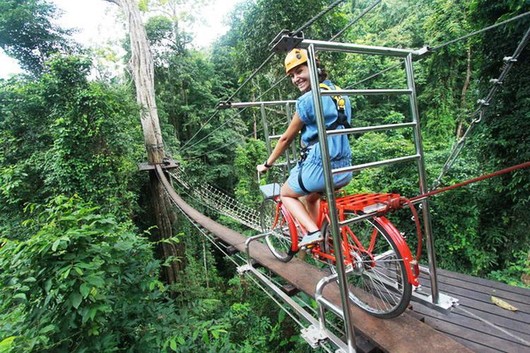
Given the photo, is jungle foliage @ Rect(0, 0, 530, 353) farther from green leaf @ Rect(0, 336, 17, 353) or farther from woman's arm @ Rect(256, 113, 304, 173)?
woman's arm @ Rect(256, 113, 304, 173)

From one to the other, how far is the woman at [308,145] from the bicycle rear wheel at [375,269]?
0.15 meters

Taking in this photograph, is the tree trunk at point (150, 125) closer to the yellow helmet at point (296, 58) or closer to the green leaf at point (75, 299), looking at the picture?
the green leaf at point (75, 299)

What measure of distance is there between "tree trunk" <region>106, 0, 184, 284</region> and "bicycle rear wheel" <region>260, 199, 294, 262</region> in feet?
10.9

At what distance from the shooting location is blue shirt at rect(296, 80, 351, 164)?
1.03 meters

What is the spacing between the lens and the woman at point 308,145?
1.04 m

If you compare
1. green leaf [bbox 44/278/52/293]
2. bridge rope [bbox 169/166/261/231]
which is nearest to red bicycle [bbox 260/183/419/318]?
green leaf [bbox 44/278/52/293]

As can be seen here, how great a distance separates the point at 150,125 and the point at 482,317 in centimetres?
549

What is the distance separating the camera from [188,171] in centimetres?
725

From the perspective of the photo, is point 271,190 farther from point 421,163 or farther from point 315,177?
point 421,163

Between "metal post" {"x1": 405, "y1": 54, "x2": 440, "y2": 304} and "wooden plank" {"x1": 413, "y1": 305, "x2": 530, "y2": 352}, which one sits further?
"wooden plank" {"x1": 413, "y1": 305, "x2": 530, "y2": 352}

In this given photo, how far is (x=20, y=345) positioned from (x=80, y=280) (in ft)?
0.77

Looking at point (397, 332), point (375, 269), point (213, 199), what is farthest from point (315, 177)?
point (213, 199)

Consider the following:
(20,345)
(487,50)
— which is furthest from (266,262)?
(487,50)

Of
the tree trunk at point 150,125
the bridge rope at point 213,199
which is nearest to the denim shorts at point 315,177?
Answer: the bridge rope at point 213,199
